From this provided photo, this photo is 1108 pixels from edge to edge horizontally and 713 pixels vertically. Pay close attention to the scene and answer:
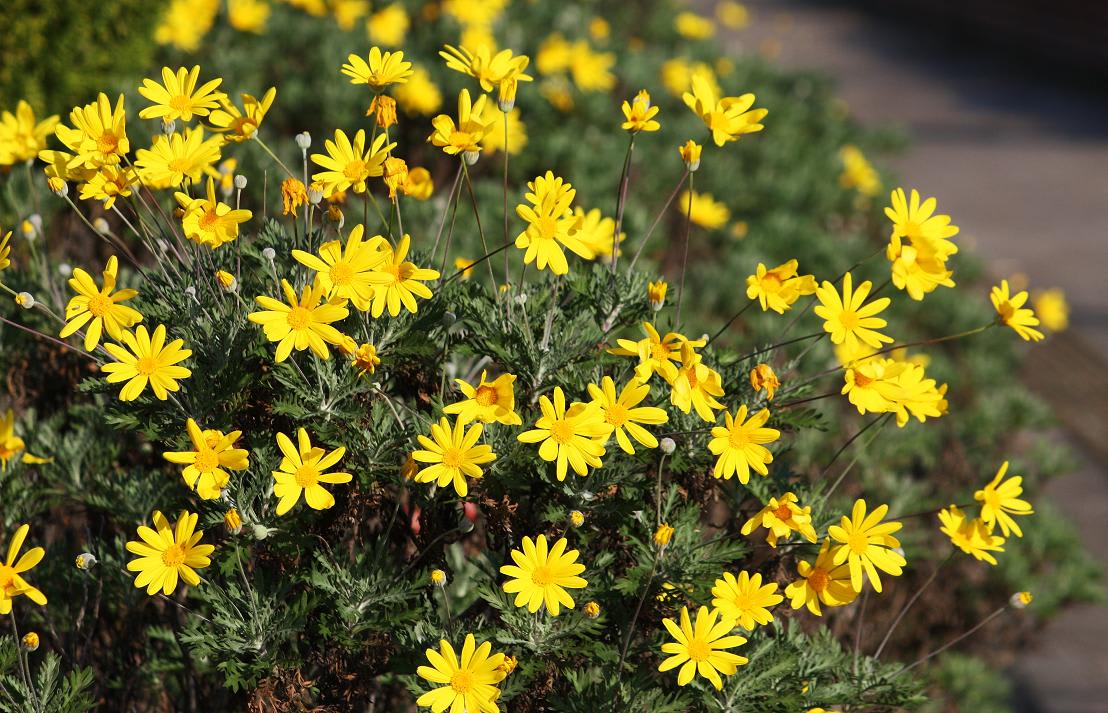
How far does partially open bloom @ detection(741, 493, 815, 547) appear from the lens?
170 centimetres

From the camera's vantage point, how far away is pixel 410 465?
1.74 metres

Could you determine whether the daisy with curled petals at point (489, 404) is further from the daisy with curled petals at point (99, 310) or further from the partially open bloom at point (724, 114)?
the partially open bloom at point (724, 114)

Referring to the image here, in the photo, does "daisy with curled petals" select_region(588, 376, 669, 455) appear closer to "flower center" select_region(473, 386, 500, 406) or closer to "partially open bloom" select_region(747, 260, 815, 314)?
"flower center" select_region(473, 386, 500, 406)

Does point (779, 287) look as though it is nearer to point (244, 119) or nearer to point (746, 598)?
point (746, 598)

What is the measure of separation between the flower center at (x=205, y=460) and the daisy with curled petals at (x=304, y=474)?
10 centimetres

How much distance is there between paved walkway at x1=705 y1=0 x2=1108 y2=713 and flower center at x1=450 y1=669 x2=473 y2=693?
102 inches

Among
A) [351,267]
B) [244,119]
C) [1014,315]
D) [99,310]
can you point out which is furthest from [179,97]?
[1014,315]

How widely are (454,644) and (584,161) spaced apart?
2.93 m

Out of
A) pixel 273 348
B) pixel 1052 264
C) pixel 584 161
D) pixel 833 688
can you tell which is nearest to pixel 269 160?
pixel 584 161

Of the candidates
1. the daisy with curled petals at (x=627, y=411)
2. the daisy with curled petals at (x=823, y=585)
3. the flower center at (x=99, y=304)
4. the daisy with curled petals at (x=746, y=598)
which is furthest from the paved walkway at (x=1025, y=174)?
the flower center at (x=99, y=304)

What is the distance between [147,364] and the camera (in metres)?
Result: 1.67

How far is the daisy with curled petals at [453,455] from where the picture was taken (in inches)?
64.1

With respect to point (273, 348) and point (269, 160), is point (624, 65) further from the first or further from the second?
point (273, 348)

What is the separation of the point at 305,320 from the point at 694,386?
642 mm
